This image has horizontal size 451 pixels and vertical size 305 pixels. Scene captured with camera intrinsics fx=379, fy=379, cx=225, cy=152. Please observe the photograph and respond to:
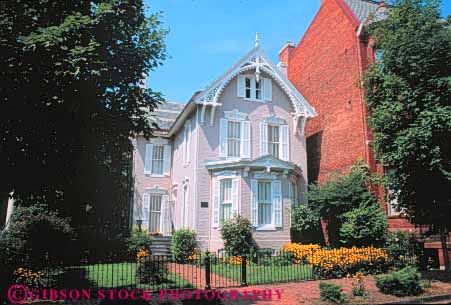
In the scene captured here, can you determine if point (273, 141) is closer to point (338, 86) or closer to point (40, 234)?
point (338, 86)

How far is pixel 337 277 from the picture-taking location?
1402 centimetres

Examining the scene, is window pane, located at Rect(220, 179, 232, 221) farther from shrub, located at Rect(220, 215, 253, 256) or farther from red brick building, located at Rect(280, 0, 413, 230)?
red brick building, located at Rect(280, 0, 413, 230)

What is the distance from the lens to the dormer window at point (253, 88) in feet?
74.2

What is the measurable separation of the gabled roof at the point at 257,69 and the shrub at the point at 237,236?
673 centimetres

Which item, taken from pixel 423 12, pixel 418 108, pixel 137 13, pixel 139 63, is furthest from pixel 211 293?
pixel 423 12

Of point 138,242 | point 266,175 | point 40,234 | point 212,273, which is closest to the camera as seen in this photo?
point 212,273

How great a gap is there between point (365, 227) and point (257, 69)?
35.5 ft

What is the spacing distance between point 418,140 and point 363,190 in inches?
258

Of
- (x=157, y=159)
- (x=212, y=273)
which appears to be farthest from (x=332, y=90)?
(x=212, y=273)

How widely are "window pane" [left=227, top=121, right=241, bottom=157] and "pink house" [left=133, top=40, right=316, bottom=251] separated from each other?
0.20 ft

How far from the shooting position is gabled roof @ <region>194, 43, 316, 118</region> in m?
21.2

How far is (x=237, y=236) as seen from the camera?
1872cm

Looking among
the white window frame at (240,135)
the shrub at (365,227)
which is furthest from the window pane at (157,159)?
the shrub at (365,227)

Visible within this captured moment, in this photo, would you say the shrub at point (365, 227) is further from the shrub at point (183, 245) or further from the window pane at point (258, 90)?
the window pane at point (258, 90)
